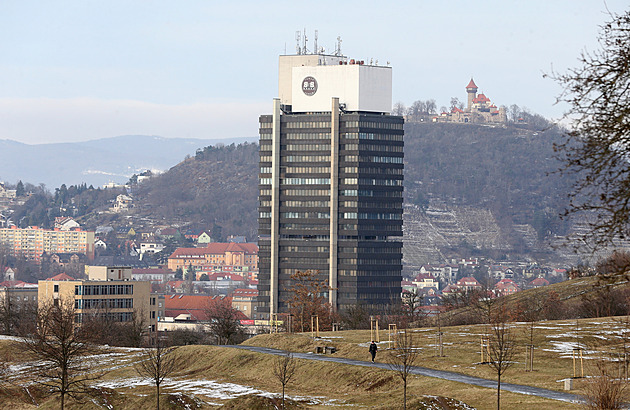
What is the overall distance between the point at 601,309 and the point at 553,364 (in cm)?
4851

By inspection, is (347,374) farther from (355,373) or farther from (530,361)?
(530,361)

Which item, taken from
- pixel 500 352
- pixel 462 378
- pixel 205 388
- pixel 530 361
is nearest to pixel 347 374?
pixel 462 378

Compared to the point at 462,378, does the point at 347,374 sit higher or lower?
lower

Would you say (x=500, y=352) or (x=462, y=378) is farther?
(x=462, y=378)

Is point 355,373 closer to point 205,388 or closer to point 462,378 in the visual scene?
point 462,378

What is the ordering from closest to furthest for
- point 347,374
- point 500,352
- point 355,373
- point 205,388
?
1. point 500,352
2. point 355,373
3. point 347,374
4. point 205,388

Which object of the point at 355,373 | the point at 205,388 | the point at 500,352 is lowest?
the point at 205,388

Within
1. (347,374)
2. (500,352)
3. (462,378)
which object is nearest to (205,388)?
(347,374)

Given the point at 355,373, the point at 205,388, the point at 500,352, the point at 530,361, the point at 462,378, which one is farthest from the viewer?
the point at 205,388

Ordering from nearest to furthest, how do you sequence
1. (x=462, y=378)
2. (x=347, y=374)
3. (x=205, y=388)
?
1. (x=462, y=378)
2. (x=347, y=374)
3. (x=205, y=388)

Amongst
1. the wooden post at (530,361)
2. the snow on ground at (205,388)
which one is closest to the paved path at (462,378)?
the wooden post at (530,361)

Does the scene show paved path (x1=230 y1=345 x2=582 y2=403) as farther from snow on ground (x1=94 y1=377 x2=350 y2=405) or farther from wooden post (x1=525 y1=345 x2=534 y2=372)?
snow on ground (x1=94 y1=377 x2=350 y2=405)

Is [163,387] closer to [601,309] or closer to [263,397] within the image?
[263,397]

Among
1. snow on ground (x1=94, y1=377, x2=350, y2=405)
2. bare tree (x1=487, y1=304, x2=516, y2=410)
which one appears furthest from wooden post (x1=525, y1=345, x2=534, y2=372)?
snow on ground (x1=94, y1=377, x2=350, y2=405)
